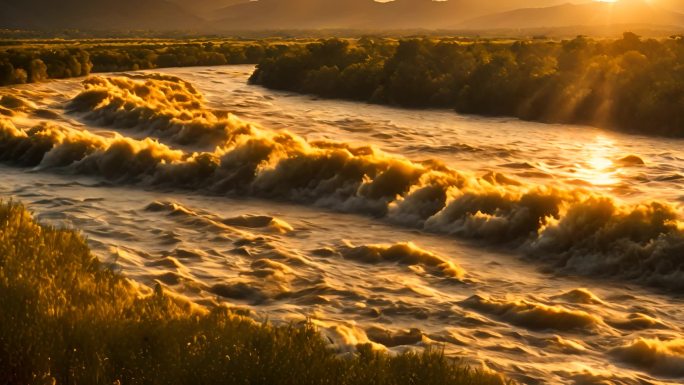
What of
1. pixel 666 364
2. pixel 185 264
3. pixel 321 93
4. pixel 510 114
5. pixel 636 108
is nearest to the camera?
pixel 666 364

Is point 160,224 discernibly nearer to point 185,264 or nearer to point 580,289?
point 185,264

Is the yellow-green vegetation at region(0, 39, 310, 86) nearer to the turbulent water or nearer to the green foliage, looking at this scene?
the green foliage

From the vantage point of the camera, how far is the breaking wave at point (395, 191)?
51.1 feet

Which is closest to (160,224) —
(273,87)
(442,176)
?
(442,176)

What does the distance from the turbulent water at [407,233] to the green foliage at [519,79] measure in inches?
209

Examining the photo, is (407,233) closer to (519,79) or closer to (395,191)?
(395,191)

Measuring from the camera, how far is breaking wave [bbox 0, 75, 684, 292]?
51.1 ft

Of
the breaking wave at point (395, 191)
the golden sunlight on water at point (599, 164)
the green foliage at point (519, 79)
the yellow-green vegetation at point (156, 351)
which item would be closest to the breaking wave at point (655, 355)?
the breaking wave at point (395, 191)

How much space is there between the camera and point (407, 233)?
58.6ft

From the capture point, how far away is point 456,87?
154 feet

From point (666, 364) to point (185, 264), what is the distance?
7.66 meters

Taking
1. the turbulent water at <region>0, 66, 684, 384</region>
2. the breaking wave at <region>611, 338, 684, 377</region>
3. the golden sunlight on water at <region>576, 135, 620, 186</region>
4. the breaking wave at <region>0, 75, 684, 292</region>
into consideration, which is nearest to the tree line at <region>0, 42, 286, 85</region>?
the turbulent water at <region>0, 66, 684, 384</region>

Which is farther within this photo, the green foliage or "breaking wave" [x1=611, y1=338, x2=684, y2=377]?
the green foliage

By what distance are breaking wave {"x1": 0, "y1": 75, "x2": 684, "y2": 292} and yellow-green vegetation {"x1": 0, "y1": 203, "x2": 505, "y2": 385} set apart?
5.41m
